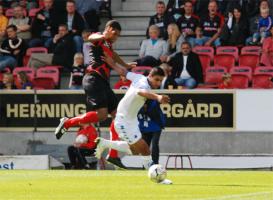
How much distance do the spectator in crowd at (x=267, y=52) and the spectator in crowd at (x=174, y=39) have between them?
1.92 m

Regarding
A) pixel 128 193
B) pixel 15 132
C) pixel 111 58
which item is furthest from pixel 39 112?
pixel 128 193

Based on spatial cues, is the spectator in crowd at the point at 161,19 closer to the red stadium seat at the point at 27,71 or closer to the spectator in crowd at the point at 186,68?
the spectator in crowd at the point at 186,68

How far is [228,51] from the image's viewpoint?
2634 centimetres

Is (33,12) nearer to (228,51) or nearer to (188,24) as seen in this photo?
(188,24)

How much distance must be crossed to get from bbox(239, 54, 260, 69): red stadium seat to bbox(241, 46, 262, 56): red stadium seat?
0.22ft

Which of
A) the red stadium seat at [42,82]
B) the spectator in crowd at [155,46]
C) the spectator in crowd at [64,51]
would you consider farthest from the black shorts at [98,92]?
the spectator in crowd at [64,51]

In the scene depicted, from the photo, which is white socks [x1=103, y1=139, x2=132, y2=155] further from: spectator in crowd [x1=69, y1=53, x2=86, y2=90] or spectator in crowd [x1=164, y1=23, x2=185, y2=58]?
spectator in crowd [x1=164, y1=23, x2=185, y2=58]

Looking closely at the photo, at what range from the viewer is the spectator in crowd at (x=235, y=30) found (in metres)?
26.6

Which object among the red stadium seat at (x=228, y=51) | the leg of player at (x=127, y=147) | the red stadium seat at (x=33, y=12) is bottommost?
the red stadium seat at (x=228, y=51)

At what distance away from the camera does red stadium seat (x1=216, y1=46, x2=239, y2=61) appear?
26.2 metres

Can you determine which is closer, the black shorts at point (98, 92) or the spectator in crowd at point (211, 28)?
the black shorts at point (98, 92)

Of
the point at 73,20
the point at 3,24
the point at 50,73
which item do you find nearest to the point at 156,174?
the point at 50,73

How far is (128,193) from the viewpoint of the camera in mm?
14109

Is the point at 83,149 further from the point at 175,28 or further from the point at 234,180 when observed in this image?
the point at 234,180
